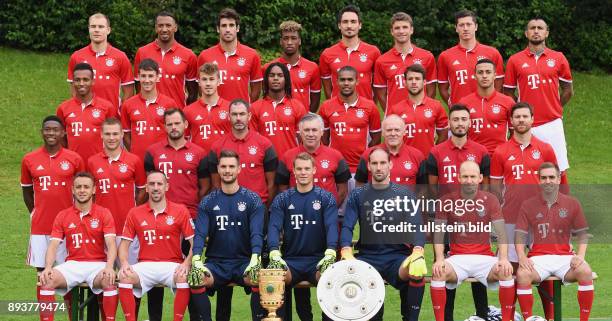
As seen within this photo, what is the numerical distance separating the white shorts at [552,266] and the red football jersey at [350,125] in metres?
2.23

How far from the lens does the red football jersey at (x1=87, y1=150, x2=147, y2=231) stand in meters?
13.2

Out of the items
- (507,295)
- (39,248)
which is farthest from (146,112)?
(507,295)

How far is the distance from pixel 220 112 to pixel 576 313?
172 inches

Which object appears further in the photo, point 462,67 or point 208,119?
point 462,67

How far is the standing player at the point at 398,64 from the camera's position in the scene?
47.2 ft

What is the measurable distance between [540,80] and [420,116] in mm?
1647

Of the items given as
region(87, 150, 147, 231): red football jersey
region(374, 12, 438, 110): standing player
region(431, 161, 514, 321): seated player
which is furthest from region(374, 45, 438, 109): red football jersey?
region(87, 150, 147, 231): red football jersey

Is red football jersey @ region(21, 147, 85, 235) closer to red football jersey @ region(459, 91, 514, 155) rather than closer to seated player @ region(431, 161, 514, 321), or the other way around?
seated player @ region(431, 161, 514, 321)

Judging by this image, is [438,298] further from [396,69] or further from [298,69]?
[298,69]

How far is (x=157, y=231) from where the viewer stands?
12734 millimetres

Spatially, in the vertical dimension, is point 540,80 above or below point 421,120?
above

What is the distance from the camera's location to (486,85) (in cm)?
1376

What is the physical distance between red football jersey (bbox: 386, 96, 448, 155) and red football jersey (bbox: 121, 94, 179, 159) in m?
2.34

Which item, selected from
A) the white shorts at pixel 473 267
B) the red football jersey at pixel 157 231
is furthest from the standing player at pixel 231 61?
the white shorts at pixel 473 267
